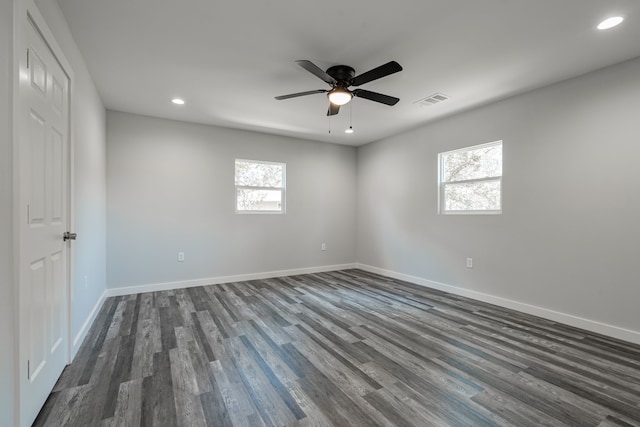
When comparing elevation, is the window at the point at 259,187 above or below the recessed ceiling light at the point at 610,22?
below

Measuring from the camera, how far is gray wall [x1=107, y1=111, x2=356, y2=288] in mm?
4141

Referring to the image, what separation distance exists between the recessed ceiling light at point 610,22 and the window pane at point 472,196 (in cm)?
186

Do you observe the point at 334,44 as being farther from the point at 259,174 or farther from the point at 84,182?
the point at 259,174

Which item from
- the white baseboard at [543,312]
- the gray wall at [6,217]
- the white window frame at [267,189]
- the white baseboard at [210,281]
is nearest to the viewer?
the gray wall at [6,217]

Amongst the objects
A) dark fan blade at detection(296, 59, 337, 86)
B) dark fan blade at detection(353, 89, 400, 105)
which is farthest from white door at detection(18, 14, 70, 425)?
dark fan blade at detection(353, 89, 400, 105)

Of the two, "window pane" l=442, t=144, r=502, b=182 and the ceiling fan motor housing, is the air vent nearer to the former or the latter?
"window pane" l=442, t=144, r=502, b=182

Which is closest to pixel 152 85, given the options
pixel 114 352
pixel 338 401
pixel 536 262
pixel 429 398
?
pixel 114 352

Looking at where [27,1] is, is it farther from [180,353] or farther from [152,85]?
[180,353]

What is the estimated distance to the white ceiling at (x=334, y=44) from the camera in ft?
6.78

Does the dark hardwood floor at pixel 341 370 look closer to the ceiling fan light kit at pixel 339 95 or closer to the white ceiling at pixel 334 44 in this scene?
the ceiling fan light kit at pixel 339 95

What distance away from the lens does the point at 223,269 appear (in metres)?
4.82

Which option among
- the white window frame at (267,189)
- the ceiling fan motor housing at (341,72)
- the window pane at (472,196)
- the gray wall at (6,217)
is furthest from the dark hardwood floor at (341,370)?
the ceiling fan motor housing at (341,72)

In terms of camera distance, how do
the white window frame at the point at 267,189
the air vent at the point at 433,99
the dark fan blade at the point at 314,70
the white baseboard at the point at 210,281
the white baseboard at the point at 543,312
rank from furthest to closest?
the white window frame at the point at 267,189 → the white baseboard at the point at 210,281 → the air vent at the point at 433,99 → the white baseboard at the point at 543,312 → the dark fan blade at the point at 314,70

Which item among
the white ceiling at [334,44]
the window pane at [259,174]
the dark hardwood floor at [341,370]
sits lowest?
the dark hardwood floor at [341,370]
